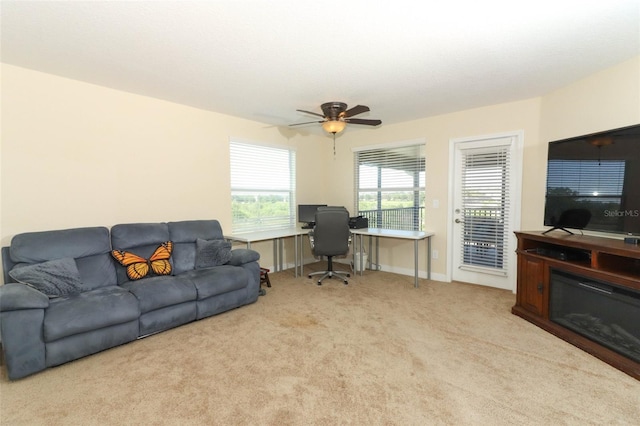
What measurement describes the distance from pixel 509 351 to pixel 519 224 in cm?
197

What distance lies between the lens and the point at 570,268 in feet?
8.80

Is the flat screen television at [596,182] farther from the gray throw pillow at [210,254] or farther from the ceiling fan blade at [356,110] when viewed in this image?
the gray throw pillow at [210,254]

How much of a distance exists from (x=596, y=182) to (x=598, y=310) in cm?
108

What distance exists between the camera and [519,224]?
3924 millimetres

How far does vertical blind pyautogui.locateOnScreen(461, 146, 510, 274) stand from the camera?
13.4ft

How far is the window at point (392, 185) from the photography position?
16.1ft

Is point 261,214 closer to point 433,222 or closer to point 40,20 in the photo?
point 433,222

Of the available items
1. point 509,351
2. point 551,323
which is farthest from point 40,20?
point 551,323

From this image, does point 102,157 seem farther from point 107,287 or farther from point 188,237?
point 107,287

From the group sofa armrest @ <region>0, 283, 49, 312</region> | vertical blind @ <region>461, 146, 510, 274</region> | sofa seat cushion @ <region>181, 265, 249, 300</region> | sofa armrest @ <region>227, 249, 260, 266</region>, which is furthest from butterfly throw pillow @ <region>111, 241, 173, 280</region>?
vertical blind @ <region>461, 146, 510, 274</region>

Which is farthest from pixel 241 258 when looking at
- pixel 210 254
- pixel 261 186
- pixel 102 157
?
pixel 102 157

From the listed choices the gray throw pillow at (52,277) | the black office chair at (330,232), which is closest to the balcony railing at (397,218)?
the black office chair at (330,232)

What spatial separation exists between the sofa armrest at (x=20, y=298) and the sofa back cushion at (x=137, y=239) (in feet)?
2.78

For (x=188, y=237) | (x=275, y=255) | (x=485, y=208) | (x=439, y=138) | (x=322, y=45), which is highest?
(x=322, y=45)
